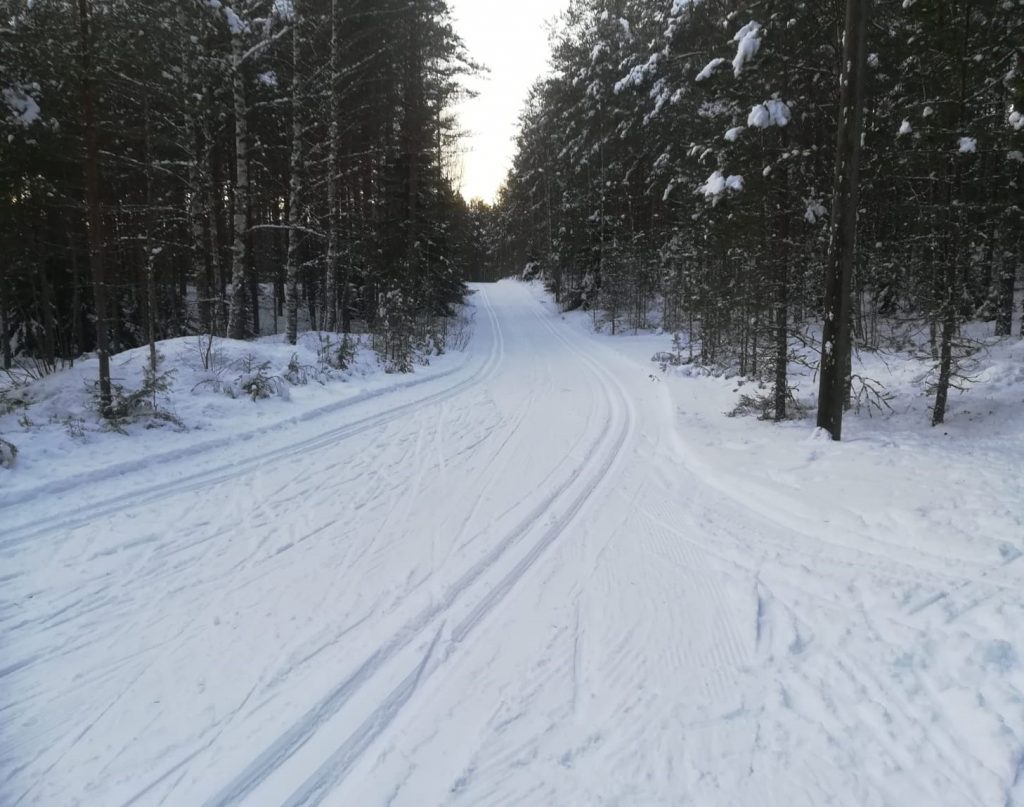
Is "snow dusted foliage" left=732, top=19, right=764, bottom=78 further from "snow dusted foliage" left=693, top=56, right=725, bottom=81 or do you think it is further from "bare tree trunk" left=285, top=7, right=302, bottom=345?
"bare tree trunk" left=285, top=7, right=302, bottom=345

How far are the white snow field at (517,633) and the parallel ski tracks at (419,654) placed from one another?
2 cm

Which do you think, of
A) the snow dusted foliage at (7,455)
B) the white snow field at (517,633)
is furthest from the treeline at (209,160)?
the white snow field at (517,633)

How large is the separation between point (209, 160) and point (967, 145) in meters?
18.6

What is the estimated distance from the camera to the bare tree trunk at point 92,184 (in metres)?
6.82

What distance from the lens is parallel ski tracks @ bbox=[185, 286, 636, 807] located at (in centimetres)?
243

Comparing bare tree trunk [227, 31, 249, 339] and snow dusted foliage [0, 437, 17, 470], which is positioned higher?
bare tree trunk [227, 31, 249, 339]

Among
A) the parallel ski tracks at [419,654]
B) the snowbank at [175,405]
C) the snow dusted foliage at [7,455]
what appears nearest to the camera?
the parallel ski tracks at [419,654]

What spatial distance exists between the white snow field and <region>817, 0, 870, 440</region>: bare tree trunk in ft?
3.58

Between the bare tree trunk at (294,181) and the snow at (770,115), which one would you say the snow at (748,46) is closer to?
the snow at (770,115)

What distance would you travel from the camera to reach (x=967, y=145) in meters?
7.93

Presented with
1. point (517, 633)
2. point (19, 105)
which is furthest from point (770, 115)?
point (19, 105)

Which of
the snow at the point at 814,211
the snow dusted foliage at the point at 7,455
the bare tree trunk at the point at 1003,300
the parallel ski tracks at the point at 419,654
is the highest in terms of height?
the snow at the point at 814,211

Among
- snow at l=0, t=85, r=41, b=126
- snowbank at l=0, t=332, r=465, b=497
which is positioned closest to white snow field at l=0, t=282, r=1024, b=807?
snowbank at l=0, t=332, r=465, b=497

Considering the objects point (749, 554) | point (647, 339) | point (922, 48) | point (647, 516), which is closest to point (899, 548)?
point (749, 554)
